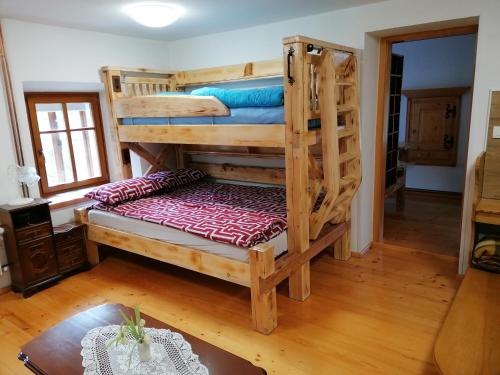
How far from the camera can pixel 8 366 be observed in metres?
2.19

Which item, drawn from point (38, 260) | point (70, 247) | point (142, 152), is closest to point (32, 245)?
point (38, 260)

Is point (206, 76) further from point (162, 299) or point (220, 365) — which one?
point (220, 365)

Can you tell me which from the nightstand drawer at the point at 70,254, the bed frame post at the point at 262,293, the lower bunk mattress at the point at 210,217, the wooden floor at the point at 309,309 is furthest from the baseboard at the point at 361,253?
the nightstand drawer at the point at 70,254

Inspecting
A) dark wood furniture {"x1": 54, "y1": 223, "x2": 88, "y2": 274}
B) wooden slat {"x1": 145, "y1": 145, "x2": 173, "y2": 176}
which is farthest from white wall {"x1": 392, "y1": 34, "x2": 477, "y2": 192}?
dark wood furniture {"x1": 54, "y1": 223, "x2": 88, "y2": 274}

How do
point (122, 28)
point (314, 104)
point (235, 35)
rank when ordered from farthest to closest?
point (235, 35) → point (122, 28) → point (314, 104)

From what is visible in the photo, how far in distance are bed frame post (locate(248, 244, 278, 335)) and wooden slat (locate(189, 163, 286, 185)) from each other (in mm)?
1510

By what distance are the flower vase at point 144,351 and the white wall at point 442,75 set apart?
503cm

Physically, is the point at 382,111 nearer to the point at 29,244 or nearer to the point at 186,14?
the point at 186,14

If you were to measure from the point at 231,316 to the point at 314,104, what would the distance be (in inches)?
63.6

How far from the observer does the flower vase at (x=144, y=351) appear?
60.6 inches

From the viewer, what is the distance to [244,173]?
13.0ft

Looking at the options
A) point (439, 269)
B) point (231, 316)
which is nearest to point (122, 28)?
point (231, 316)

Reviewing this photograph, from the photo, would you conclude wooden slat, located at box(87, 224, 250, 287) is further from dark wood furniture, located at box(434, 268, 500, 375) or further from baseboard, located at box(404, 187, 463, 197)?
baseboard, located at box(404, 187, 463, 197)

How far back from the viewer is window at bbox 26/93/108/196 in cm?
354
